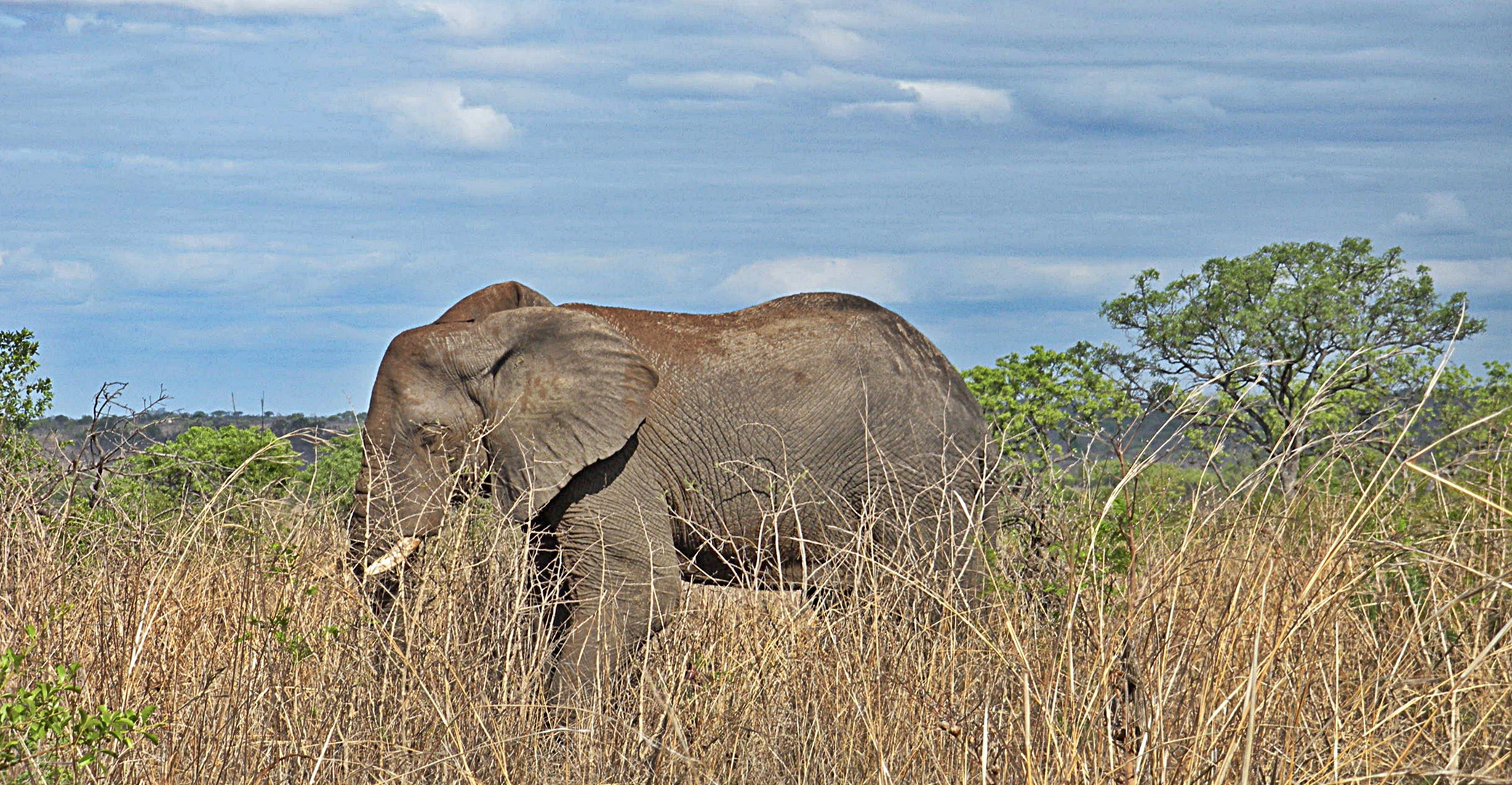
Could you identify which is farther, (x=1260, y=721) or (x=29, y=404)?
(x=29, y=404)

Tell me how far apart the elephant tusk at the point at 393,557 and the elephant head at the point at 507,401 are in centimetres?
35

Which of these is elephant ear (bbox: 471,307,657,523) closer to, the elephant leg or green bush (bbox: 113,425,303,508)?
the elephant leg

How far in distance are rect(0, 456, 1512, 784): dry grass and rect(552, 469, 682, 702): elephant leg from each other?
569 mm

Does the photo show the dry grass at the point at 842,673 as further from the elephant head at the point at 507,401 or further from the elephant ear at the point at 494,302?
the elephant ear at the point at 494,302

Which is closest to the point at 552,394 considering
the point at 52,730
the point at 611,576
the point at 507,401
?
the point at 507,401

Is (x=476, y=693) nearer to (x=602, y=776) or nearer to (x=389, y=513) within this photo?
(x=602, y=776)

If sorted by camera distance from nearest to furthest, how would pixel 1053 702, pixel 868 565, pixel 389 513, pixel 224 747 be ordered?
pixel 1053 702 → pixel 224 747 → pixel 868 565 → pixel 389 513

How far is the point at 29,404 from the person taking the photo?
10.3 meters

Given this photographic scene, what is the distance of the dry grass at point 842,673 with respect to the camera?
11.7 ft

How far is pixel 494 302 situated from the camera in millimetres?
7836

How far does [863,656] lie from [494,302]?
3.66m

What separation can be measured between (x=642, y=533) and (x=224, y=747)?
314cm

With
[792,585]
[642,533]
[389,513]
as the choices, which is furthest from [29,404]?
[792,585]

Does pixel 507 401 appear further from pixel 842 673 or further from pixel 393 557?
pixel 842 673
